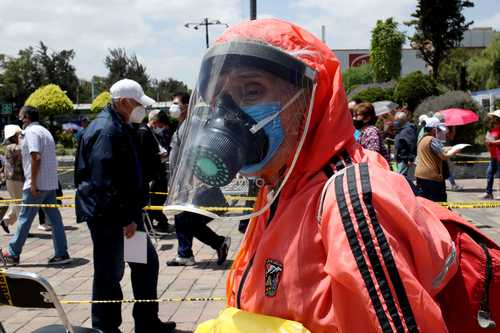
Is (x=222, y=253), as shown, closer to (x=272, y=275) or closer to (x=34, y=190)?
(x=34, y=190)

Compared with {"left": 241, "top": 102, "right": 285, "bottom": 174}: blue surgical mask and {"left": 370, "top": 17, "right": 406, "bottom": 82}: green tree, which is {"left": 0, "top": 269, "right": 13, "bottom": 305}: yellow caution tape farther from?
{"left": 370, "top": 17, "right": 406, "bottom": 82}: green tree

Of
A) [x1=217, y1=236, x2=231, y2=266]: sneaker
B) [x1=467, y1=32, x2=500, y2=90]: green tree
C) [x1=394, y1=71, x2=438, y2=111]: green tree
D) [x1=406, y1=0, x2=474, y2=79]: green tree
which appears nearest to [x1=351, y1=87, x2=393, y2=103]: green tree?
[x1=394, y1=71, x2=438, y2=111]: green tree

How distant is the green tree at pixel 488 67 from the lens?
39.1 meters

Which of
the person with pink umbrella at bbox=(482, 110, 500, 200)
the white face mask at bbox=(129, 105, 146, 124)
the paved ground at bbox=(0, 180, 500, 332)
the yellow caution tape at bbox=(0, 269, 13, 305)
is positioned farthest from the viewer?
the person with pink umbrella at bbox=(482, 110, 500, 200)

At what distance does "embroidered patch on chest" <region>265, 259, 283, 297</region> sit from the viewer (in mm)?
1324

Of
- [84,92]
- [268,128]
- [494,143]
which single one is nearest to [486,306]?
[268,128]

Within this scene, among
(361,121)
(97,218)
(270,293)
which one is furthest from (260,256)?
(361,121)

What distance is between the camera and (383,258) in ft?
3.67

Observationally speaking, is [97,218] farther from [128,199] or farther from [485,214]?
[485,214]

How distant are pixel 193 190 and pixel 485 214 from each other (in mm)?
8757

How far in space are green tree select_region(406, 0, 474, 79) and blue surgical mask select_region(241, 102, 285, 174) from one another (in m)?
39.1

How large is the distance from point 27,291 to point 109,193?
157 centimetres

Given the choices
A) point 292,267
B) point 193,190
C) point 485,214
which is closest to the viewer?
point 292,267

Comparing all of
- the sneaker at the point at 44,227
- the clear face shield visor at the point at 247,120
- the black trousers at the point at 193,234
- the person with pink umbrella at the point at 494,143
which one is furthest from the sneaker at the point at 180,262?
the person with pink umbrella at the point at 494,143
